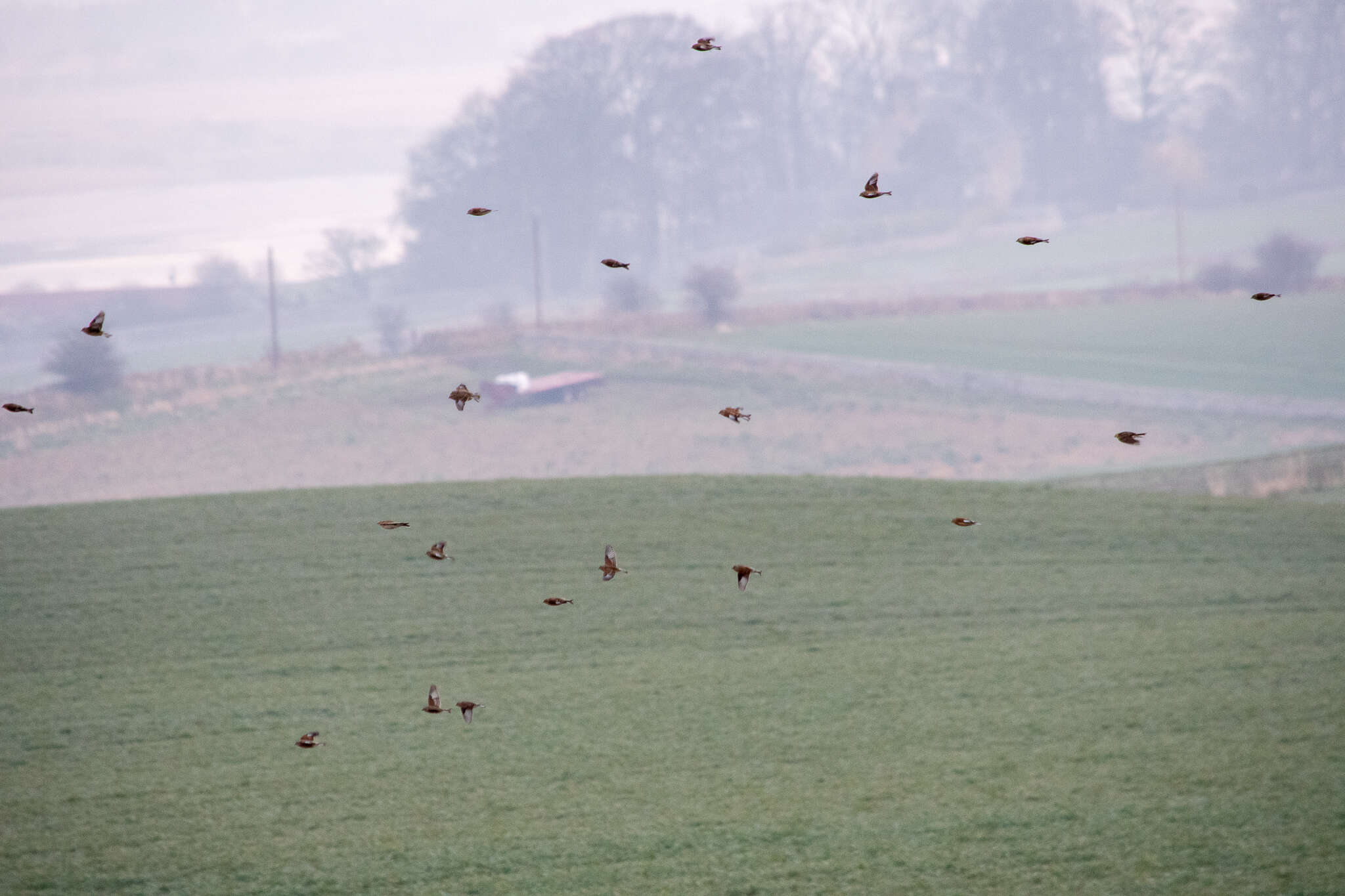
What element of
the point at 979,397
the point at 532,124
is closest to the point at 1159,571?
the point at 979,397

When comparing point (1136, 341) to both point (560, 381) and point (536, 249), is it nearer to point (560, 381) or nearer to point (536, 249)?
point (560, 381)

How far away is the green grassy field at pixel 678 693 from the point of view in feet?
25.9

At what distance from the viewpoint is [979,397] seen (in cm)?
3662

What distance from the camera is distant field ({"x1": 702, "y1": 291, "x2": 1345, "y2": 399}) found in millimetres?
37000

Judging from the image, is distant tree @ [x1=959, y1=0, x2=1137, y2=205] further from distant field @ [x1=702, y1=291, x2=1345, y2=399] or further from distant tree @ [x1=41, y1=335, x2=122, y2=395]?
distant tree @ [x1=41, y1=335, x2=122, y2=395]

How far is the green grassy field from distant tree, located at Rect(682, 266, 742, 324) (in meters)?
26.3

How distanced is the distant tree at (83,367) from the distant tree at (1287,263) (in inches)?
1475

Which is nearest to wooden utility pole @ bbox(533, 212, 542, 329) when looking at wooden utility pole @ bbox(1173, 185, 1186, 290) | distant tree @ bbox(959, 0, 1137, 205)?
wooden utility pole @ bbox(1173, 185, 1186, 290)

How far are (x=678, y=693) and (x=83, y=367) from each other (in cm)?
2785

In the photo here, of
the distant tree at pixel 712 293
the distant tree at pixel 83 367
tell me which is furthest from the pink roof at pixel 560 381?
the distant tree at pixel 83 367

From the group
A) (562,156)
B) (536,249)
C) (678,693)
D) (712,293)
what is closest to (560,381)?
(712,293)

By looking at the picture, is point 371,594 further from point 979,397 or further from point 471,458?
point 979,397

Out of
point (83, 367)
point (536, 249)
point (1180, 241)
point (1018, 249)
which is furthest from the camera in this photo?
point (1018, 249)

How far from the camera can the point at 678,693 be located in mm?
10727
